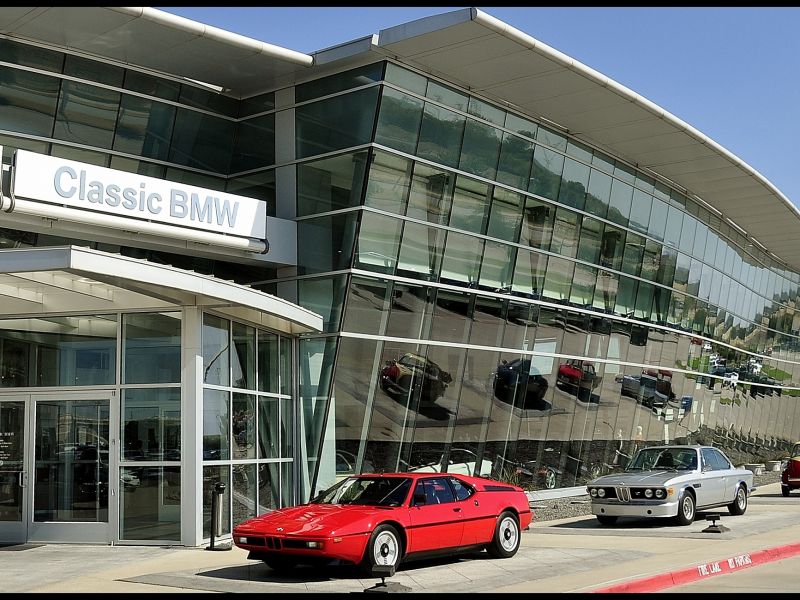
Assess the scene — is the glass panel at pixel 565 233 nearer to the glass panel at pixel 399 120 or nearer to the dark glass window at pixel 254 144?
the glass panel at pixel 399 120

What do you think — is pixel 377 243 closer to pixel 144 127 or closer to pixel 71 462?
pixel 144 127

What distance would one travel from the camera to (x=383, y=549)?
1288 cm

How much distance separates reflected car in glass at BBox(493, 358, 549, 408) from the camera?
25.7 metres

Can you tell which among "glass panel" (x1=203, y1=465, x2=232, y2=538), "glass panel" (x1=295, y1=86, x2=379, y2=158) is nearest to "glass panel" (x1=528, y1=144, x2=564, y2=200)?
"glass panel" (x1=295, y1=86, x2=379, y2=158)

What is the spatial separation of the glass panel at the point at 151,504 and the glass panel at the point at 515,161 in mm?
12487

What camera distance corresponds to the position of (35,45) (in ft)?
65.0

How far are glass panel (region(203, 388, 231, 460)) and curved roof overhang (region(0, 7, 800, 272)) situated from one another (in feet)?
25.1

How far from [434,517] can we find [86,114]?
482 inches

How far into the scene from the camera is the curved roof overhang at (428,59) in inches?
761

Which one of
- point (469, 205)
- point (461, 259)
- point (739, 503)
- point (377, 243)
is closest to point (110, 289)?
point (377, 243)

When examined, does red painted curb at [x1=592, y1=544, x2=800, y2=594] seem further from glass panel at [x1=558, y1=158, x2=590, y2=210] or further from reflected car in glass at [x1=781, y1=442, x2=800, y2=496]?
glass panel at [x1=558, y1=158, x2=590, y2=210]

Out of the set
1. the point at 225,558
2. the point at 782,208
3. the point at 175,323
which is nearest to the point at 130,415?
the point at 175,323

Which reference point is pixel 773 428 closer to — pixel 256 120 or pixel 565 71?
pixel 565 71

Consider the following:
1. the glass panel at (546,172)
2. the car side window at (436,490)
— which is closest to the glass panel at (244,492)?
Answer: the car side window at (436,490)
